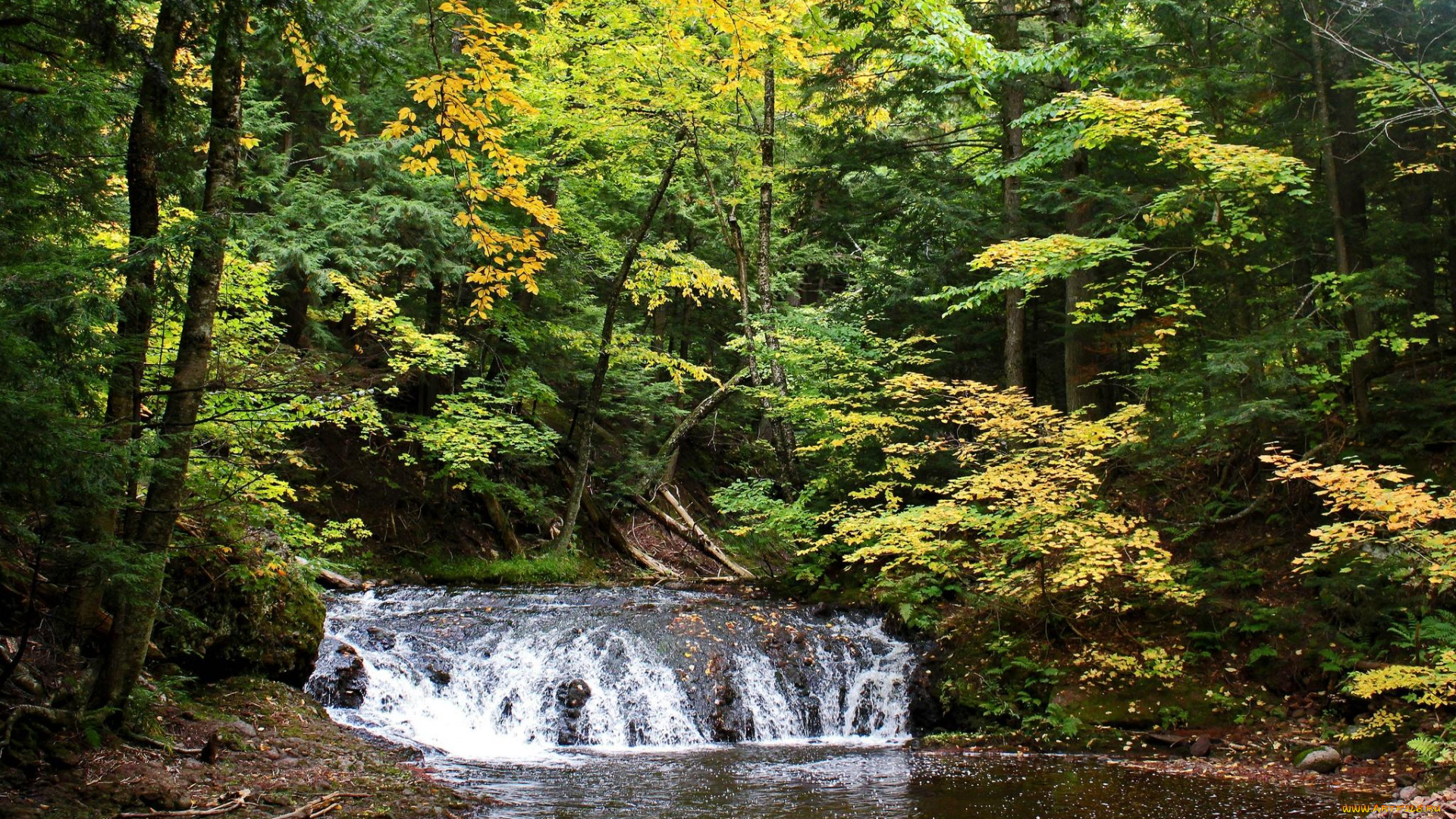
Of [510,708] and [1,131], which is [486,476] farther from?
[1,131]

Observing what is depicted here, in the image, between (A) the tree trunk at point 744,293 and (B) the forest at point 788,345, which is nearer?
(B) the forest at point 788,345

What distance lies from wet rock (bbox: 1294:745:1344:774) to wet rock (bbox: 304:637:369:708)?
862cm

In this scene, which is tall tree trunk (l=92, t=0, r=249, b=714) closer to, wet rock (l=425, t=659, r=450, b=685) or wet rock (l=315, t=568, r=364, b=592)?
wet rock (l=425, t=659, r=450, b=685)

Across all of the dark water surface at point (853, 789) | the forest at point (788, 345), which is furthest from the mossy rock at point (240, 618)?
the dark water surface at point (853, 789)

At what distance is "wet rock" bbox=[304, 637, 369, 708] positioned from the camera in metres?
8.13

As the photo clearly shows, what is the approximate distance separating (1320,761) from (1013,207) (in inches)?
330

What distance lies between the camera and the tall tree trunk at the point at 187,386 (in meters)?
4.75

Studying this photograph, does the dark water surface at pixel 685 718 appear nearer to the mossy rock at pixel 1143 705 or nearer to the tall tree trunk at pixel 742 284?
the mossy rock at pixel 1143 705

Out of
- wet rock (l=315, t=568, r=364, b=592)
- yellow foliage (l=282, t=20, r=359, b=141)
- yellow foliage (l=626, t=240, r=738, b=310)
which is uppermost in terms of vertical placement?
yellow foliage (l=626, t=240, r=738, b=310)

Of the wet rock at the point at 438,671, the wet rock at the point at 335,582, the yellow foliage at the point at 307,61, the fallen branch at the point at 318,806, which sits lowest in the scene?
the wet rock at the point at 438,671

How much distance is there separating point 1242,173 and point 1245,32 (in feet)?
10.9

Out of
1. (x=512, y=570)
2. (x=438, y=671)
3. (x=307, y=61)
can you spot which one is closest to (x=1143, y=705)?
(x=438, y=671)

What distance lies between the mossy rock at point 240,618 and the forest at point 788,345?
0.04m

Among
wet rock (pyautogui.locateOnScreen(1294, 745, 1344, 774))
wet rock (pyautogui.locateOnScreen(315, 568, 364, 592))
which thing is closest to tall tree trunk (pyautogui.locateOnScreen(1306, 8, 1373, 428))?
wet rock (pyautogui.locateOnScreen(1294, 745, 1344, 774))
